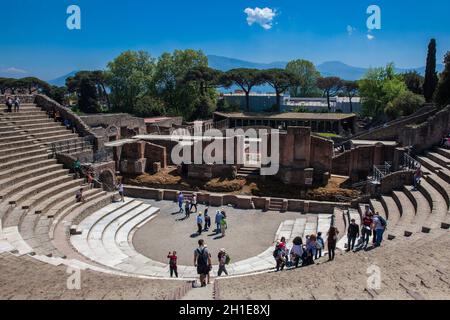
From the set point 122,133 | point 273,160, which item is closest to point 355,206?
point 273,160

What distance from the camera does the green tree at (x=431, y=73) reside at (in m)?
41.6

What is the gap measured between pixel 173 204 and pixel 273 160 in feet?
22.2

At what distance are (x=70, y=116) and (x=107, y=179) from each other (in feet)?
18.6

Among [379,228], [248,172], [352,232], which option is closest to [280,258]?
[352,232]

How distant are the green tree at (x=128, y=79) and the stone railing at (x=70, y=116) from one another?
3389cm

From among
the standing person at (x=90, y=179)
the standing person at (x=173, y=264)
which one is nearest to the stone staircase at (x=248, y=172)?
the standing person at (x=90, y=179)

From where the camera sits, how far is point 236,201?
20578 mm

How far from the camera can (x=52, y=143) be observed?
2069 centimetres

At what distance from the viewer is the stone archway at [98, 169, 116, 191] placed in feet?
70.6

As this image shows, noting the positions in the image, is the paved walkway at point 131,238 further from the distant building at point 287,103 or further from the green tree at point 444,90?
the distant building at point 287,103

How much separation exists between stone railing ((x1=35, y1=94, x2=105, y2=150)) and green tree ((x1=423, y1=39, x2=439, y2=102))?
36961 millimetres

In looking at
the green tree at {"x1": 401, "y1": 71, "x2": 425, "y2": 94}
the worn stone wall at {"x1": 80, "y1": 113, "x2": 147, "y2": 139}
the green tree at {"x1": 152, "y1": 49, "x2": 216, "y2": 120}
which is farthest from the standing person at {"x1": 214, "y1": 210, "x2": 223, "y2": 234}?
the green tree at {"x1": 401, "y1": 71, "x2": 425, "y2": 94}

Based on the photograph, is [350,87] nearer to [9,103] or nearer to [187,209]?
[187,209]

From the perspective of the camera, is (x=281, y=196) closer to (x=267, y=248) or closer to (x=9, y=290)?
(x=267, y=248)
